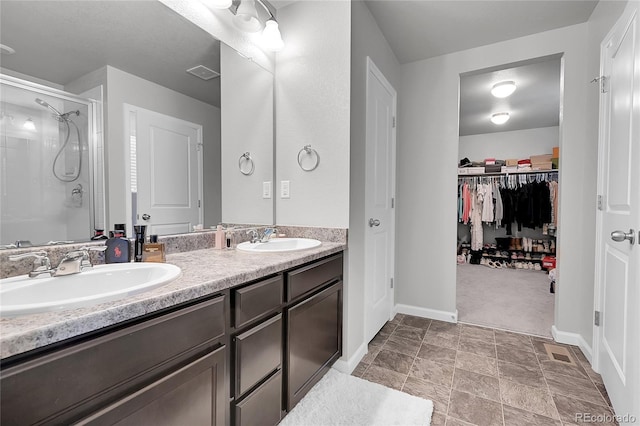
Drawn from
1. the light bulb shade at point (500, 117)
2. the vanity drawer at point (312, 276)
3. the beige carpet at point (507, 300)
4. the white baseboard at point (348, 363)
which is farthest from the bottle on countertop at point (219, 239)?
the light bulb shade at point (500, 117)

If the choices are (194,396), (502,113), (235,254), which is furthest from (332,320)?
(502,113)

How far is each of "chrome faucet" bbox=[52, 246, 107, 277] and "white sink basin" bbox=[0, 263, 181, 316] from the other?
16 mm

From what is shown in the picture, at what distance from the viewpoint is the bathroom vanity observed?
0.56 meters

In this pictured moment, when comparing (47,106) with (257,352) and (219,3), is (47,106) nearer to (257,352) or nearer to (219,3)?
(219,3)

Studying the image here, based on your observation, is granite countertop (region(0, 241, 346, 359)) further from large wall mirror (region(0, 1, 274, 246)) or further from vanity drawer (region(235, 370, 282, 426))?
vanity drawer (region(235, 370, 282, 426))

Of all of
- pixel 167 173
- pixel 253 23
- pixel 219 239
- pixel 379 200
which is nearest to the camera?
pixel 167 173

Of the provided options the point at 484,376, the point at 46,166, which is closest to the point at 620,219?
the point at 484,376

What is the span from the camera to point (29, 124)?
92cm

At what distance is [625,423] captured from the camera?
1.26m

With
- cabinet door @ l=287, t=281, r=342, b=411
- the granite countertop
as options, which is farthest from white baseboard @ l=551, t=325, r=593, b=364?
the granite countertop

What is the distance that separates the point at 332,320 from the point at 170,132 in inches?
53.5

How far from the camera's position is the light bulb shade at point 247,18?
163 cm

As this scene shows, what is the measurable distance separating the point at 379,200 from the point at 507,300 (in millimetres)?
2110

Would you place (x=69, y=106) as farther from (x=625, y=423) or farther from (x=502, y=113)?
(x=502, y=113)
